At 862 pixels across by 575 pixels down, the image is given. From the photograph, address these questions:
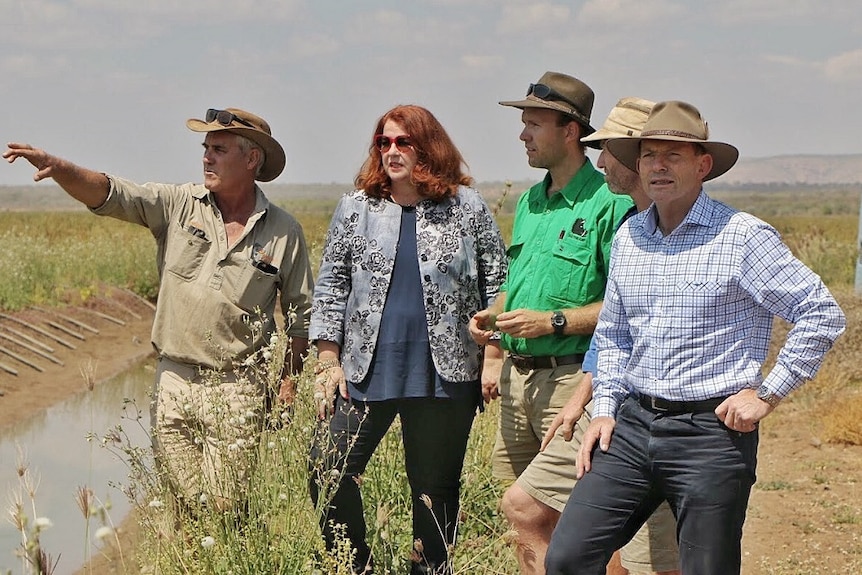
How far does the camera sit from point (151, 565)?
389 cm

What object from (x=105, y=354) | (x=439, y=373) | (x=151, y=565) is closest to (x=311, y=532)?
(x=151, y=565)

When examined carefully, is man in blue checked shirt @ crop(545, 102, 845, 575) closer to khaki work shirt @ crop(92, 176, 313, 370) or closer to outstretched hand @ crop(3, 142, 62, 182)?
khaki work shirt @ crop(92, 176, 313, 370)

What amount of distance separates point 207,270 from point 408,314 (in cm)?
89

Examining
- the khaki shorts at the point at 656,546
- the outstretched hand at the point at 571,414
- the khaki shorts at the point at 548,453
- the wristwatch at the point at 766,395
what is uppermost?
the wristwatch at the point at 766,395

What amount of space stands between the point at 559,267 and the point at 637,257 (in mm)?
742

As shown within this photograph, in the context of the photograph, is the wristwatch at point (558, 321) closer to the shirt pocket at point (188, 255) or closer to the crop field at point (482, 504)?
the crop field at point (482, 504)

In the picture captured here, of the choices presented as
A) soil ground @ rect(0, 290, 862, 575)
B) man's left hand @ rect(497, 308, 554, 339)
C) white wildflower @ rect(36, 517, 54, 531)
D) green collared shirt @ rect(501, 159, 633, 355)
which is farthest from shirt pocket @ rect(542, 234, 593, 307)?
white wildflower @ rect(36, 517, 54, 531)

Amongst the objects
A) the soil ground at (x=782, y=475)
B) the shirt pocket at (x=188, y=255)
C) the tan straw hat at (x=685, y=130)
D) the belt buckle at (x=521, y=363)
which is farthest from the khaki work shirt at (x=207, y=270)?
the tan straw hat at (x=685, y=130)

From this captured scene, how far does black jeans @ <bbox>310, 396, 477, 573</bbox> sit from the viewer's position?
4.43 meters

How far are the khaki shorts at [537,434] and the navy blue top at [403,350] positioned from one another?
215 mm

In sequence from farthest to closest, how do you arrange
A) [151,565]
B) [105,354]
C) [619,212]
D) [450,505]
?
[105,354] < [450,505] < [619,212] < [151,565]

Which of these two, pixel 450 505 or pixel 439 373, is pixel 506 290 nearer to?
pixel 439 373

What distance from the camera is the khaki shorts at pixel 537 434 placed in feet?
13.2

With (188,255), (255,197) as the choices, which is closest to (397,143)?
(255,197)
